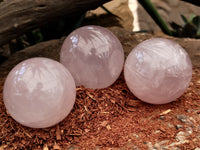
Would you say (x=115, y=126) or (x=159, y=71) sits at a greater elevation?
(x=159, y=71)

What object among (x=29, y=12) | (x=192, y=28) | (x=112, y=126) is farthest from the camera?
(x=192, y=28)

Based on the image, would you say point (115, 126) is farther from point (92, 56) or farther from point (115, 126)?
point (92, 56)

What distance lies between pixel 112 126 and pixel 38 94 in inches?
21.6

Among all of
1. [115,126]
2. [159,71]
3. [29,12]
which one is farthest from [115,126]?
[29,12]

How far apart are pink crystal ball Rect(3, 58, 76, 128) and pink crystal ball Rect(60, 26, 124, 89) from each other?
31 cm

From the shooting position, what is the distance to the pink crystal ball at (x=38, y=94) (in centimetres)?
151

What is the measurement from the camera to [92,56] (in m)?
1.88

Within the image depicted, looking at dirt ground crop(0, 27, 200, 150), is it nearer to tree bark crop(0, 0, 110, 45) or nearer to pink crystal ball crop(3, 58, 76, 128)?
pink crystal ball crop(3, 58, 76, 128)

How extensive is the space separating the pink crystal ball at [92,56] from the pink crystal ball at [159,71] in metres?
0.18

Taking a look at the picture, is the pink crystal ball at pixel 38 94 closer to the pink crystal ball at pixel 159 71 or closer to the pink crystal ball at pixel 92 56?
the pink crystal ball at pixel 92 56

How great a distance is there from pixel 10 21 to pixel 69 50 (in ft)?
1.86

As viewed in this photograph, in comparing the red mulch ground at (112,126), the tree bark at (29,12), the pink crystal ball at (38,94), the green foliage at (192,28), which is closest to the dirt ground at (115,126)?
the red mulch ground at (112,126)

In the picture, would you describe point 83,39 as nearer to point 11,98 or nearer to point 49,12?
point 49,12

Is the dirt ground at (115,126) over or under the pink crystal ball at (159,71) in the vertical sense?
under
